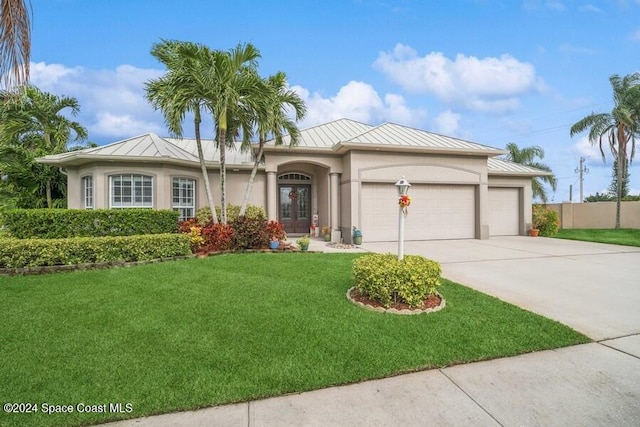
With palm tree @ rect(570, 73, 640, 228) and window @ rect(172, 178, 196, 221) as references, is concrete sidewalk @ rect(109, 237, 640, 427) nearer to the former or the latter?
Answer: window @ rect(172, 178, 196, 221)

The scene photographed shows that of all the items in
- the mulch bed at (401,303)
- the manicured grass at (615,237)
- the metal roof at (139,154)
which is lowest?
the mulch bed at (401,303)

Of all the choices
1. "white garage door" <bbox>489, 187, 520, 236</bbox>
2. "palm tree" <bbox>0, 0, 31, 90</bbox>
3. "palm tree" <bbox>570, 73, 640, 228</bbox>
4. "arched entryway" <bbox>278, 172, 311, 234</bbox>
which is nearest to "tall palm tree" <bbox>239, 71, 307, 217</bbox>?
"arched entryway" <bbox>278, 172, 311, 234</bbox>

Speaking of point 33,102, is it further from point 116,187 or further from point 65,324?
point 65,324

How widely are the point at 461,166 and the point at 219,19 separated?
10775mm

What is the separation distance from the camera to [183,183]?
12188 millimetres

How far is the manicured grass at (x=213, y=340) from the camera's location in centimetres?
282

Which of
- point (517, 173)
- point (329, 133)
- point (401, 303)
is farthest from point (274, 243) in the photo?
point (517, 173)

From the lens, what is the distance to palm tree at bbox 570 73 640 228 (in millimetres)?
16344

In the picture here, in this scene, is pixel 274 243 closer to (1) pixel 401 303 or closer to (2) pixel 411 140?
(1) pixel 401 303

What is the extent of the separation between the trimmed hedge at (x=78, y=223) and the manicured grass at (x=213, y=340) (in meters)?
2.58

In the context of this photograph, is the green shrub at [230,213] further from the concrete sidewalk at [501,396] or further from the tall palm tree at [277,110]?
the concrete sidewalk at [501,396]

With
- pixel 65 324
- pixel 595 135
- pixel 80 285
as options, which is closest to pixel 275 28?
pixel 80 285

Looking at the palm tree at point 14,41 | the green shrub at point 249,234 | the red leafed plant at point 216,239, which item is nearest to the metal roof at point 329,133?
the green shrub at point 249,234

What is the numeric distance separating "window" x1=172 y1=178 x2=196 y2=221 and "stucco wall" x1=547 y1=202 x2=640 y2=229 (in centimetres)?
2207
